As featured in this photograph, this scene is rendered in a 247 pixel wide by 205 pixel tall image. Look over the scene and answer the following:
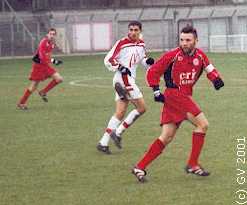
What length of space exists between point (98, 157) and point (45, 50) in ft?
31.0

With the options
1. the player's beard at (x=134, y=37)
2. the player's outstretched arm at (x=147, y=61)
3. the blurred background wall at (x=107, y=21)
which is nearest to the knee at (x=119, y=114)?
the player's outstretched arm at (x=147, y=61)

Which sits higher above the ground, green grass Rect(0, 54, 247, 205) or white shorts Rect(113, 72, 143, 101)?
white shorts Rect(113, 72, 143, 101)

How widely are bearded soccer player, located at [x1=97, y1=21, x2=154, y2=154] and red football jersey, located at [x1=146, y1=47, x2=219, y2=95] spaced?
9.07 ft

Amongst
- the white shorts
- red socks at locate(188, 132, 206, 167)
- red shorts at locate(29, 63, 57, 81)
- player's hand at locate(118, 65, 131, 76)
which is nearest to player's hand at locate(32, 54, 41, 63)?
red shorts at locate(29, 63, 57, 81)

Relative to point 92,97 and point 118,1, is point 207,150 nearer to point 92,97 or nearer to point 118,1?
point 92,97

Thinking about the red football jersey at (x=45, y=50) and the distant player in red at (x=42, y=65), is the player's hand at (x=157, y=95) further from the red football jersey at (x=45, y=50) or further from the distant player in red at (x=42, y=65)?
the red football jersey at (x=45, y=50)

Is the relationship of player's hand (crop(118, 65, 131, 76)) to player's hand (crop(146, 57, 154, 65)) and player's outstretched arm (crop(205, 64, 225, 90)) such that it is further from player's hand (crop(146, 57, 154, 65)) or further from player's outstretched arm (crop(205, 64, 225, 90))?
player's outstretched arm (crop(205, 64, 225, 90))

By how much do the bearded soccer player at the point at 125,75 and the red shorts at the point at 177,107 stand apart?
2801mm

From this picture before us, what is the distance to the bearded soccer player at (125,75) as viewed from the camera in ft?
43.5

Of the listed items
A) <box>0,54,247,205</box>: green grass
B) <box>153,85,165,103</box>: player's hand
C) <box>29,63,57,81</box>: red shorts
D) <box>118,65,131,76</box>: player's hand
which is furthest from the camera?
<box>29,63,57,81</box>: red shorts

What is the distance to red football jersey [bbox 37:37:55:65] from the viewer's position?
70.3 feet

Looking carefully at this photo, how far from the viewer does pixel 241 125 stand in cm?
1541

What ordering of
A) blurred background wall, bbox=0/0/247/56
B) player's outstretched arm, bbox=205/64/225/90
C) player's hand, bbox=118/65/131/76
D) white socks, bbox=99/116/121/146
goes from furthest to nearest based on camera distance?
blurred background wall, bbox=0/0/247/56 < player's hand, bbox=118/65/131/76 < white socks, bbox=99/116/121/146 < player's outstretched arm, bbox=205/64/225/90

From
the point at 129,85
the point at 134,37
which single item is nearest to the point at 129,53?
the point at 134,37
